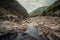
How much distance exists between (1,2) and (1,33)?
48.7 ft

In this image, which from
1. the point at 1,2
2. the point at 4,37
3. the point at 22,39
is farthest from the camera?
the point at 1,2

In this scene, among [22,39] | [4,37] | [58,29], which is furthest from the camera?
[58,29]

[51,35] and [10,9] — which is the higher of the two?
[10,9]

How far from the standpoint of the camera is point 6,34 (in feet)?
71.3

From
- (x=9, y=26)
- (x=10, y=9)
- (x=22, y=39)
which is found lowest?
(x=22, y=39)

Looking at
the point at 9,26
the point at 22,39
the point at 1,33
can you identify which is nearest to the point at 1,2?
the point at 9,26

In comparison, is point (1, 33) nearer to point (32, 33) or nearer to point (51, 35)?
point (32, 33)

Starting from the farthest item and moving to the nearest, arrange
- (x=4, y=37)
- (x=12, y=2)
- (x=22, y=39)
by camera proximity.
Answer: (x=12, y=2) < (x=4, y=37) < (x=22, y=39)

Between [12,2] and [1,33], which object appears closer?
[1,33]

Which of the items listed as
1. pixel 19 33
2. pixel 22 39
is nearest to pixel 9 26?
pixel 19 33

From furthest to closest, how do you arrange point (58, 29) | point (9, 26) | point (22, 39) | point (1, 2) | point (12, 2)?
point (12, 2)
point (1, 2)
point (9, 26)
point (58, 29)
point (22, 39)

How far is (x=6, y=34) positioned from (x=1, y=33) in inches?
26.8

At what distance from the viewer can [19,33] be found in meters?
21.9

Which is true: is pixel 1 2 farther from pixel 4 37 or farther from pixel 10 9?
pixel 4 37
